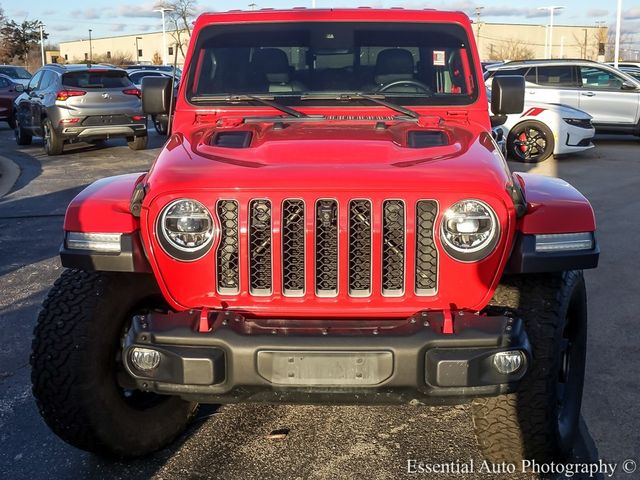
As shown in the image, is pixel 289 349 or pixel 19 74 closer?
pixel 289 349

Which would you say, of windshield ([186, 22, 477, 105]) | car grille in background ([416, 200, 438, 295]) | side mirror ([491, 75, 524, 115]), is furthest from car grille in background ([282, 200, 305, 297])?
side mirror ([491, 75, 524, 115])

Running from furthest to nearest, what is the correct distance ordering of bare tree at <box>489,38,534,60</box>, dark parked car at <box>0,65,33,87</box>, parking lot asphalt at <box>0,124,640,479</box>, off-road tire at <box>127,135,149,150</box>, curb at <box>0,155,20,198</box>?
bare tree at <box>489,38,534,60</box>, dark parked car at <box>0,65,33,87</box>, off-road tire at <box>127,135,149,150</box>, curb at <box>0,155,20,198</box>, parking lot asphalt at <box>0,124,640,479</box>

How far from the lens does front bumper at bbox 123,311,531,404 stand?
2.72m

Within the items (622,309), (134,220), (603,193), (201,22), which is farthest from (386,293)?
(603,193)

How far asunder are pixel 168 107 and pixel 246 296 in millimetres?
1960

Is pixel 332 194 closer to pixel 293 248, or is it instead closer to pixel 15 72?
pixel 293 248

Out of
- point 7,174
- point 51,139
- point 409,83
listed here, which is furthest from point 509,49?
point 409,83

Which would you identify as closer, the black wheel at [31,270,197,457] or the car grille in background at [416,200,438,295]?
the car grille in background at [416,200,438,295]

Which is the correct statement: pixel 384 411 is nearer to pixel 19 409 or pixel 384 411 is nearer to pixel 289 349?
pixel 289 349

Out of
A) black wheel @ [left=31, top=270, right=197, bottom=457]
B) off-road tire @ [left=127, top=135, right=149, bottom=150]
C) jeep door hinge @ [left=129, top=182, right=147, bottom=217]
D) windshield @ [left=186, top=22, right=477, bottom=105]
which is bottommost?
off-road tire @ [left=127, top=135, right=149, bottom=150]

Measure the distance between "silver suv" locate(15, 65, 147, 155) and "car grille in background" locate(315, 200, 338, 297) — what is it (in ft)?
39.4

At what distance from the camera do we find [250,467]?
338cm

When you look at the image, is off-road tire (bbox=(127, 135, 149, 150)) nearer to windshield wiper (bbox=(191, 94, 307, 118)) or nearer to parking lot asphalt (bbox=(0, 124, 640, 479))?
parking lot asphalt (bbox=(0, 124, 640, 479))

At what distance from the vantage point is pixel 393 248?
2912mm
